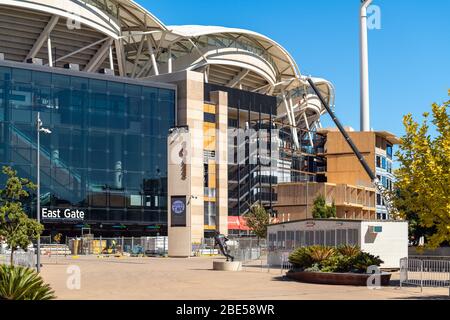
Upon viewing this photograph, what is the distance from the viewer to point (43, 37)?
94.7m

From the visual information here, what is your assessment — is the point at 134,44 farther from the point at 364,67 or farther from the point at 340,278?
the point at 340,278

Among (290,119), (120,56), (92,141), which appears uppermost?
(120,56)

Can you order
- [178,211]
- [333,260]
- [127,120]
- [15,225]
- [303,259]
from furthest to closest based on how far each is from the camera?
[127,120]
[178,211]
[15,225]
[303,259]
[333,260]

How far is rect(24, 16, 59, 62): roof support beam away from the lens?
93.0 metres

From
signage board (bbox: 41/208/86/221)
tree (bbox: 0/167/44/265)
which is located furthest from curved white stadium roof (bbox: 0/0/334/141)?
tree (bbox: 0/167/44/265)

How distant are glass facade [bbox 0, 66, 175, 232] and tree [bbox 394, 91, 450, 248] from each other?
55.9m

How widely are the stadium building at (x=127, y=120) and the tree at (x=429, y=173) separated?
118 ft

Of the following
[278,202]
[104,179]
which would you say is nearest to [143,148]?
[104,179]

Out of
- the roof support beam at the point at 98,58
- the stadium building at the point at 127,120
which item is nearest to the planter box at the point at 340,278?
the stadium building at the point at 127,120

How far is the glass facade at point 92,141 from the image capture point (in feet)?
274

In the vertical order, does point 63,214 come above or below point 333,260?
above

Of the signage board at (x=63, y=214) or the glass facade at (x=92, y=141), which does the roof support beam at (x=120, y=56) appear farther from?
the signage board at (x=63, y=214)

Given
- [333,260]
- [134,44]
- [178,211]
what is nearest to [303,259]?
[333,260]

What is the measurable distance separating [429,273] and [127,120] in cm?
6078
